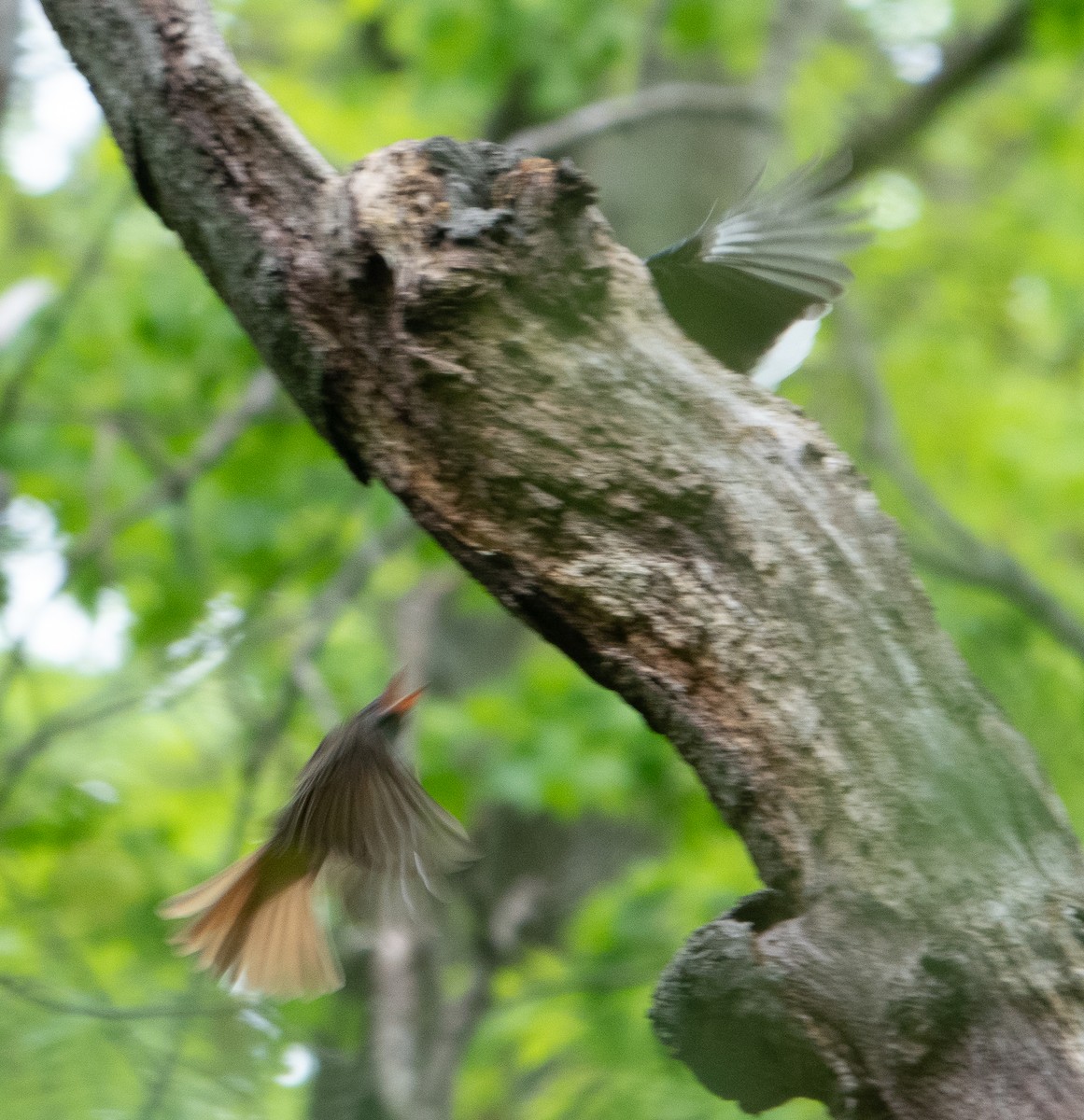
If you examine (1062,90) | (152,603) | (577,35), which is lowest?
(152,603)

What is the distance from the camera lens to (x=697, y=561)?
149cm

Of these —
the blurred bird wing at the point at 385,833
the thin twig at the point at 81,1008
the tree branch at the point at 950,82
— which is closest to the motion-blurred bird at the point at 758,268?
the blurred bird wing at the point at 385,833

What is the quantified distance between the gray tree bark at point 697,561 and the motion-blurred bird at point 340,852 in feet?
1.04

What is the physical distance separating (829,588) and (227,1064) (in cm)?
199

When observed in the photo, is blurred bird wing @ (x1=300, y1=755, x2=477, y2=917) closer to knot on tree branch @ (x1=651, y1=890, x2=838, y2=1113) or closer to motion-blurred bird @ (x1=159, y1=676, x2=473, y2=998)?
motion-blurred bird @ (x1=159, y1=676, x2=473, y2=998)

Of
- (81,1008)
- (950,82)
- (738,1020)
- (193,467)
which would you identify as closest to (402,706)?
(738,1020)

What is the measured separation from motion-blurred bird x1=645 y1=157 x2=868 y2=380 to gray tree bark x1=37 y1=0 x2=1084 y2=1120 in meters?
0.50

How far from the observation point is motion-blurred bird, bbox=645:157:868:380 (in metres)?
2.07

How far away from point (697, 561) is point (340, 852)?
667 millimetres

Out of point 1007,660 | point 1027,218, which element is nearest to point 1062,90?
point 1027,218

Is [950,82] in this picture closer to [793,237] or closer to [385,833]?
[793,237]

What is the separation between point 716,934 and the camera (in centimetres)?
135

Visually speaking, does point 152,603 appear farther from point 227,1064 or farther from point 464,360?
point 464,360

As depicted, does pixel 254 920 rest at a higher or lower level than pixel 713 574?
lower
